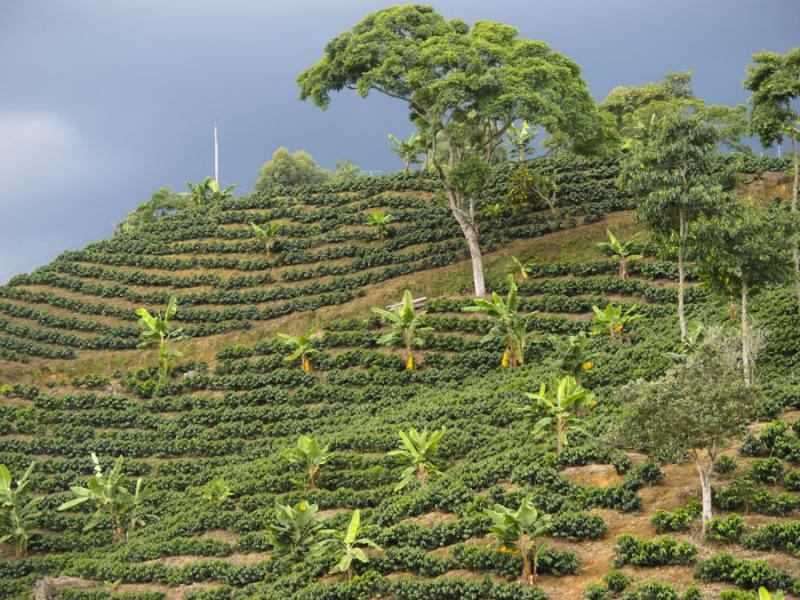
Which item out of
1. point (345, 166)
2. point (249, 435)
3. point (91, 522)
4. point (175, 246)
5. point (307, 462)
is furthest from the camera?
point (345, 166)

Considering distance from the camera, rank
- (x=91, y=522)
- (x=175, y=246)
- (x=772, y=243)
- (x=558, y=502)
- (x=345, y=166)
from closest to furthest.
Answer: (x=558, y=502) < (x=772, y=243) < (x=91, y=522) < (x=175, y=246) < (x=345, y=166)

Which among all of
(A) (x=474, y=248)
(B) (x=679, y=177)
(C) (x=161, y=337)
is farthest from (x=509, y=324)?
(C) (x=161, y=337)

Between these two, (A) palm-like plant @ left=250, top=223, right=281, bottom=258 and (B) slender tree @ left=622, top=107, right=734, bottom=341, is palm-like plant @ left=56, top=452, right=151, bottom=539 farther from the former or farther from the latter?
(B) slender tree @ left=622, top=107, right=734, bottom=341

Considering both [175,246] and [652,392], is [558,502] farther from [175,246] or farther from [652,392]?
[175,246]

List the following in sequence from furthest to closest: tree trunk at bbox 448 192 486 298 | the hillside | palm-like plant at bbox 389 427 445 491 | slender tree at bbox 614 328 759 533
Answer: tree trunk at bbox 448 192 486 298 → palm-like plant at bbox 389 427 445 491 → the hillside → slender tree at bbox 614 328 759 533

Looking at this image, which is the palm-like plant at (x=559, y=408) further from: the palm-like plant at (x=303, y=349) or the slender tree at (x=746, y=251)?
the palm-like plant at (x=303, y=349)

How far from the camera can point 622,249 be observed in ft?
115

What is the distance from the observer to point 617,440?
1847 cm

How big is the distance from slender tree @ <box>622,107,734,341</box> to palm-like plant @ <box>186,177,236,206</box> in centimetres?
3042

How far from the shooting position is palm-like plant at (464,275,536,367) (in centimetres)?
3014

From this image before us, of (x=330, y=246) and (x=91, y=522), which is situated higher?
(x=330, y=246)

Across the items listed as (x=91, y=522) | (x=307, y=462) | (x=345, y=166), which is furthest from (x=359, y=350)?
(x=345, y=166)

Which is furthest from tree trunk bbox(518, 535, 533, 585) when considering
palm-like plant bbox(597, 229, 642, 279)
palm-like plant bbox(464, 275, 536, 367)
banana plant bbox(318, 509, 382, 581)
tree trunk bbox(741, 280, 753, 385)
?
palm-like plant bbox(597, 229, 642, 279)

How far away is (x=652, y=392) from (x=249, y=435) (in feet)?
58.7
